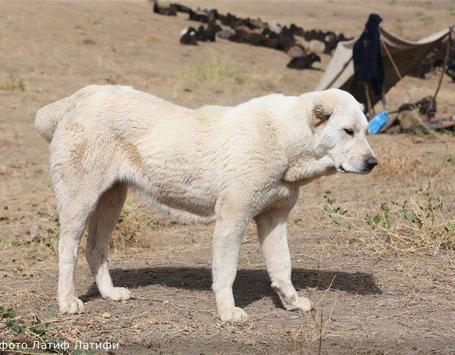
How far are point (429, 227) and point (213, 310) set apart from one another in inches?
91.5

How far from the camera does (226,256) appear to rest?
5.49m

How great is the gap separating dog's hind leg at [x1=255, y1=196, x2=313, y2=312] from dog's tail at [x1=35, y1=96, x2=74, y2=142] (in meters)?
1.52

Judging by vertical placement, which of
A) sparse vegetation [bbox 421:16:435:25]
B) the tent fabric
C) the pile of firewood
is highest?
the tent fabric

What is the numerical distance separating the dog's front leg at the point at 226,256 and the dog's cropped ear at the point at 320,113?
2.41 feet

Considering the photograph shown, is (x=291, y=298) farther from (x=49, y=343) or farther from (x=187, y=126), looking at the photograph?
(x=49, y=343)

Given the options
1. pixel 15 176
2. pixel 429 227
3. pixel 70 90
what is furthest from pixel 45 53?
pixel 429 227

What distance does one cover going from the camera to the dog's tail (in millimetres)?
5961

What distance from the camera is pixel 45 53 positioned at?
62.8ft

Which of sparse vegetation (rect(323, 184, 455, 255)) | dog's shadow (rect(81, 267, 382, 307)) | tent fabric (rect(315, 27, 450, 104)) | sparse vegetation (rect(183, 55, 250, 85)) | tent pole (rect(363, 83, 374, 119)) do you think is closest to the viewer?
dog's shadow (rect(81, 267, 382, 307))

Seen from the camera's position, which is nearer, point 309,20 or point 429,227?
point 429,227

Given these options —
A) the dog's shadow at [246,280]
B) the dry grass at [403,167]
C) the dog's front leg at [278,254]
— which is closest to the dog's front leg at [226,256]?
the dog's front leg at [278,254]

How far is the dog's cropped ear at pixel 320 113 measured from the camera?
541 cm

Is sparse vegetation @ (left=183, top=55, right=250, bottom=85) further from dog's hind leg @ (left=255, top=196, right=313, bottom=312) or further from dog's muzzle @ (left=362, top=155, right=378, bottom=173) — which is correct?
dog's muzzle @ (left=362, top=155, right=378, bottom=173)

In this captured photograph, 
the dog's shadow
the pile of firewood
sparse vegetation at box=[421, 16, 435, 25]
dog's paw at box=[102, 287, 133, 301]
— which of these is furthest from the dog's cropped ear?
sparse vegetation at box=[421, 16, 435, 25]
